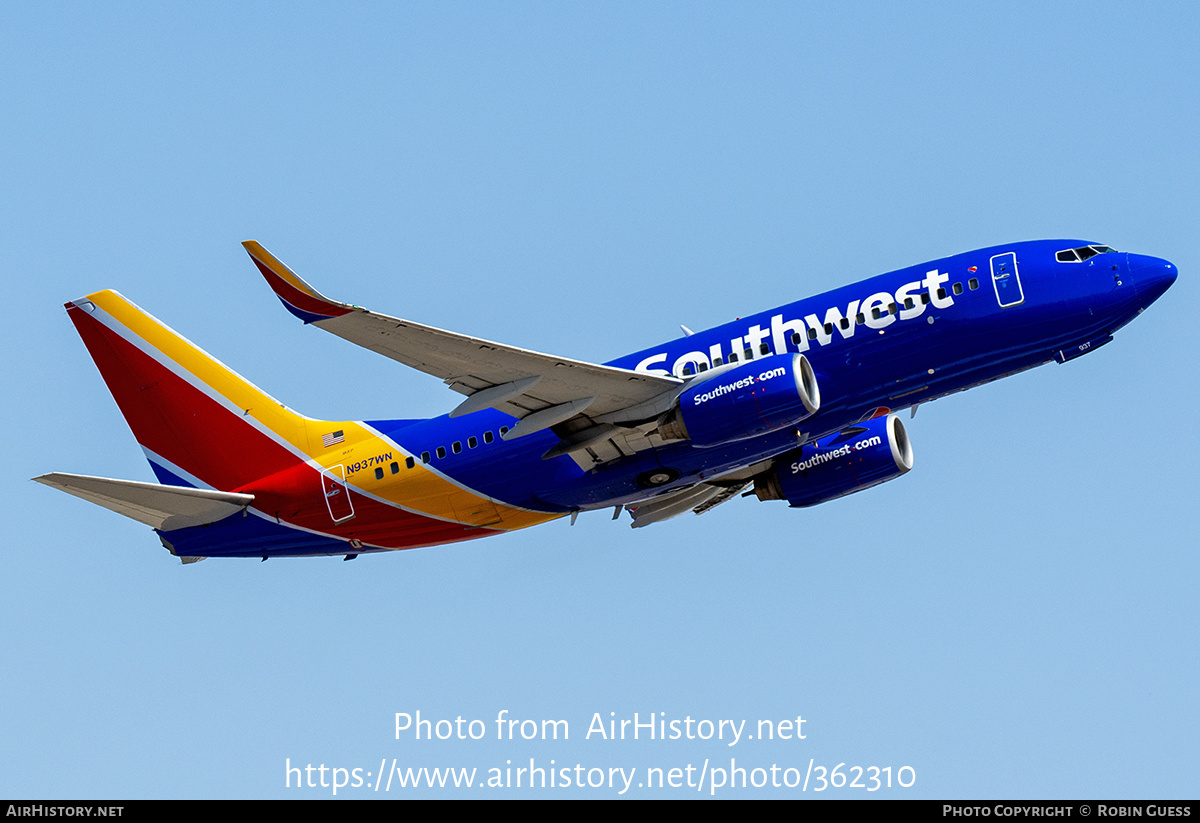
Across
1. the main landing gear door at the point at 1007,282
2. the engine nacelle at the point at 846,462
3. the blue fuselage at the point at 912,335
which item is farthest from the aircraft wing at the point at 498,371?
the main landing gear door at the point at 1007,282

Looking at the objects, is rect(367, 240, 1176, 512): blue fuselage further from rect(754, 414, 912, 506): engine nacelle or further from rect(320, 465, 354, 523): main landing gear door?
rect(320, 465, 354, 523): main landing gear door

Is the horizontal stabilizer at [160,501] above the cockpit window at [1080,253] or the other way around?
the other way around

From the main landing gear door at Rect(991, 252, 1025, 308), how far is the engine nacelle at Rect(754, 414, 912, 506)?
22.8 feet

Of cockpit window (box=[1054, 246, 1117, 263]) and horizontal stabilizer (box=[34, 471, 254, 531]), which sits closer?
cockpit window (box=[1054, 246, 1117, 263])

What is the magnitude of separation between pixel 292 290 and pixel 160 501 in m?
11.6

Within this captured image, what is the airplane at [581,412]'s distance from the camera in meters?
→ 34.5

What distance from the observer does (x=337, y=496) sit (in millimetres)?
39875

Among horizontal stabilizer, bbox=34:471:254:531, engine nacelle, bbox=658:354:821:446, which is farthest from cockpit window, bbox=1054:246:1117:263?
horizontal stabilizer, bbox=34:471:254:531

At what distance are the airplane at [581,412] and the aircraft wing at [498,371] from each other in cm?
6

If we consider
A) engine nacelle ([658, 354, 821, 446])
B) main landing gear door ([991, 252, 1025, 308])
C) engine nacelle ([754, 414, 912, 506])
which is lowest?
engine nacelle ([658, 354, 821, 446])

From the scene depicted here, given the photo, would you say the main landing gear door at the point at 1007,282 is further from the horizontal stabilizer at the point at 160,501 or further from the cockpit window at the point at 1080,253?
the horizontal stabilizer at the point at 160,501

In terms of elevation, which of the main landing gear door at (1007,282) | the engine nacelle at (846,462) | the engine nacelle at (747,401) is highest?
the main landing gear door at (1007,282)

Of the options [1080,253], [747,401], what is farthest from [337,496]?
[1080,253]

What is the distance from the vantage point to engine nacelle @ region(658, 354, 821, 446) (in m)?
33.9
